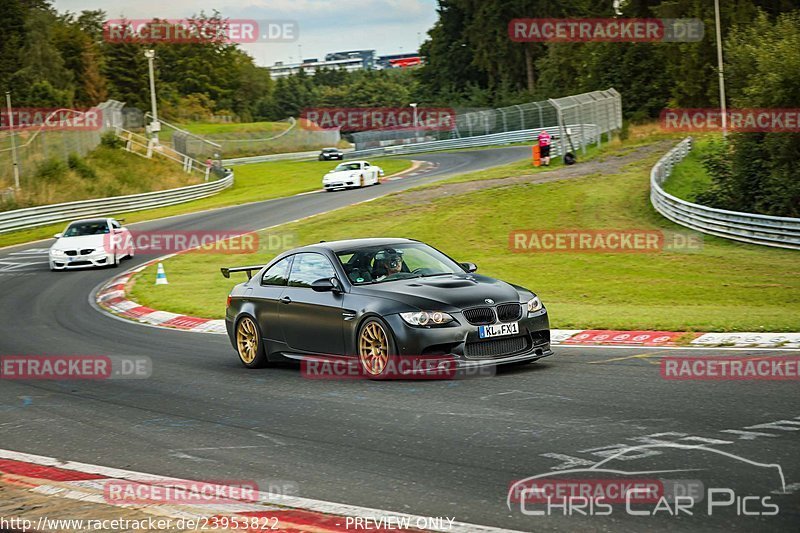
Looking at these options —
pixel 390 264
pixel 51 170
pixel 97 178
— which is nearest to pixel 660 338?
pixel 390 264

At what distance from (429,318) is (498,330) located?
722 mm

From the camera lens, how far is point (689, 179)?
128 ft

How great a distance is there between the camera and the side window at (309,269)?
11.7m

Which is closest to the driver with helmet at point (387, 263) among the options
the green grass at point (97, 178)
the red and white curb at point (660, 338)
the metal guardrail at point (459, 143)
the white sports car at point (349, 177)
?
the red and white curb at point (660, 338)

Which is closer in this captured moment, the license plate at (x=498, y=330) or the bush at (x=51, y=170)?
the license plate at (x=498, y=330)

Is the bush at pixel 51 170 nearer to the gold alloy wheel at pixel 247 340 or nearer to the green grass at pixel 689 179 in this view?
the green grass at pixel 689 179

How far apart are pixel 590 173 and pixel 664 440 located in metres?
34.3

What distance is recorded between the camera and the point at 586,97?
4750 centimetres

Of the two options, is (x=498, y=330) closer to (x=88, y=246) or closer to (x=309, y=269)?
(x=309, y=269)

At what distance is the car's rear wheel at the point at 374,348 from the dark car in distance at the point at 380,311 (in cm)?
1

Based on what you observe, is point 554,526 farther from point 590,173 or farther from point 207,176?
point 207,176

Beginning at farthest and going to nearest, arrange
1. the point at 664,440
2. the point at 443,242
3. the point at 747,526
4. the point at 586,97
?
1. the point at 586,97
2. the point at 443,242
3. the point at 664,440
4. the point at 747,526

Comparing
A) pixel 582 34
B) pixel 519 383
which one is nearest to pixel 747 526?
pixel 519 383

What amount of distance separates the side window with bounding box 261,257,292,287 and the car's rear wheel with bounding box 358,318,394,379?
182 cm
